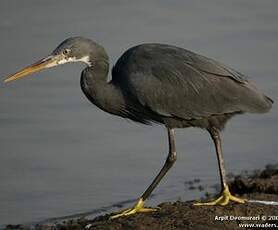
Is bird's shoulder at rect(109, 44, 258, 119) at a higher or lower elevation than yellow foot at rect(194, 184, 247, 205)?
higher

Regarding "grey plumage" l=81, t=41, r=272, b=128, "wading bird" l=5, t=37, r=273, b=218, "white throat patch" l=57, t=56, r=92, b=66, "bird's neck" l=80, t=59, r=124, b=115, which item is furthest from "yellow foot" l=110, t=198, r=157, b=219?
"white throat patch" l=57, t=56, r=92, b=66

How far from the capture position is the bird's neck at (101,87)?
30.2ft

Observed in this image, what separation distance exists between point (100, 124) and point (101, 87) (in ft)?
10.7

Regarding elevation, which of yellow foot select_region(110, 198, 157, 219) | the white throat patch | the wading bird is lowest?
yellow foot select_region(110, 198, 157, 219)

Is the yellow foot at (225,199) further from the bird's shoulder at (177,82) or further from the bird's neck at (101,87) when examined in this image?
the bird's neck at (101,87)

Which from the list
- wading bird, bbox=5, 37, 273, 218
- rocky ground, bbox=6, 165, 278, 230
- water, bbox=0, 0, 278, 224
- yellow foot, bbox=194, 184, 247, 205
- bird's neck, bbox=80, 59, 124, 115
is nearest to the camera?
rocky ground, bbox=6, 165, 278, 230

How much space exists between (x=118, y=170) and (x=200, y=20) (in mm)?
5369

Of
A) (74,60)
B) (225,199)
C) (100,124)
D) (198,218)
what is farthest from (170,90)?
(100,124)

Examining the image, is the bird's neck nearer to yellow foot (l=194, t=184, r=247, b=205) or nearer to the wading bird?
the wading bird

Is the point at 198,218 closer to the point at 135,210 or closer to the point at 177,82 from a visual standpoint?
the point at 135,210

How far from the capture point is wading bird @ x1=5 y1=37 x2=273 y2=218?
9.01 metres

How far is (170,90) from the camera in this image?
9094 millimetres

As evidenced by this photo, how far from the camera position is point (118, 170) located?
11352mm

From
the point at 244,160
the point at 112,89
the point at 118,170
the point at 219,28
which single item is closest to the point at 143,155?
the point at 118,170
